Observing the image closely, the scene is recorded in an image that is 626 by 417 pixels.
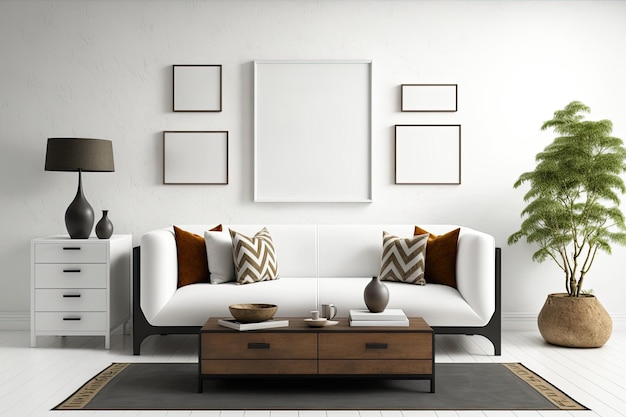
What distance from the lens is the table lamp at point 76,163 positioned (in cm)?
434

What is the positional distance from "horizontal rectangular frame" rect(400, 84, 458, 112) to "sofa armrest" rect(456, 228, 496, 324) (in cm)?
129

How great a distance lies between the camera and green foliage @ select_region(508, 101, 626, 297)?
418cm

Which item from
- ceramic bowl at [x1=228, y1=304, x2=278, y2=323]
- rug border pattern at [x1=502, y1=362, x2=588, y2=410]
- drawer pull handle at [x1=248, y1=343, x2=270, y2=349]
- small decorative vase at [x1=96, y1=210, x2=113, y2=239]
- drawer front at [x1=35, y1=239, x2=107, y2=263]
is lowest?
rug border pattern at [x1=502, y1=362, x2=588, y2=410]

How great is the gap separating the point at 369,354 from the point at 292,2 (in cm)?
293

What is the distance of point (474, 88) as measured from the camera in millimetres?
4918

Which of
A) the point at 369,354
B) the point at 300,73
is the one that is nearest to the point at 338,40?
the point at 300,73

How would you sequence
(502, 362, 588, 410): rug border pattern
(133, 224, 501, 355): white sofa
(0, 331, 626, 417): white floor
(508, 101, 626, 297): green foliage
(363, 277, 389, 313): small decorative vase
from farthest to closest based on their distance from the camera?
1. (508, 101, 626, 297): green foliage
2. (133, 224, 501, 355): white sofa
3. (363, 277, 389, 313): small decorative vase
4. (502, 362, 588, 410): rug border pattern
5. (0, 331, 626, 417): white floor

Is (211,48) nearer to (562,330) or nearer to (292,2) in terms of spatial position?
(292,2)

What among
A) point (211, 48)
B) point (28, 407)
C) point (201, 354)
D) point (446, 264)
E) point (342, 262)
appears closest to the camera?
point (28, 407)

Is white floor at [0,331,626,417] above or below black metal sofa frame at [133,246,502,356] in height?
below

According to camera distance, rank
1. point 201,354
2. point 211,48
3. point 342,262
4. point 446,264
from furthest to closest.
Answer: point 211,48, point 342,262, point 446,264, point 201,354

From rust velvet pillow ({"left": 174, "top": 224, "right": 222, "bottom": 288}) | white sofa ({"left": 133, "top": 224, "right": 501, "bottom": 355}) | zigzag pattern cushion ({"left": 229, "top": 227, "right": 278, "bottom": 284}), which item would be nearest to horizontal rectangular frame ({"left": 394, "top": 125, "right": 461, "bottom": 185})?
white sofa ({"left": 133, "top": 224, "right": 501, "bottom": 355})

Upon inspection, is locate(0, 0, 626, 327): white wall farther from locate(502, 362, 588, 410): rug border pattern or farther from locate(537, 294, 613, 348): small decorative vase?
locate(502, 362, 588, 410): rug border pattern

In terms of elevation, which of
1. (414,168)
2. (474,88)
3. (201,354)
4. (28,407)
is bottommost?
(28,407)
